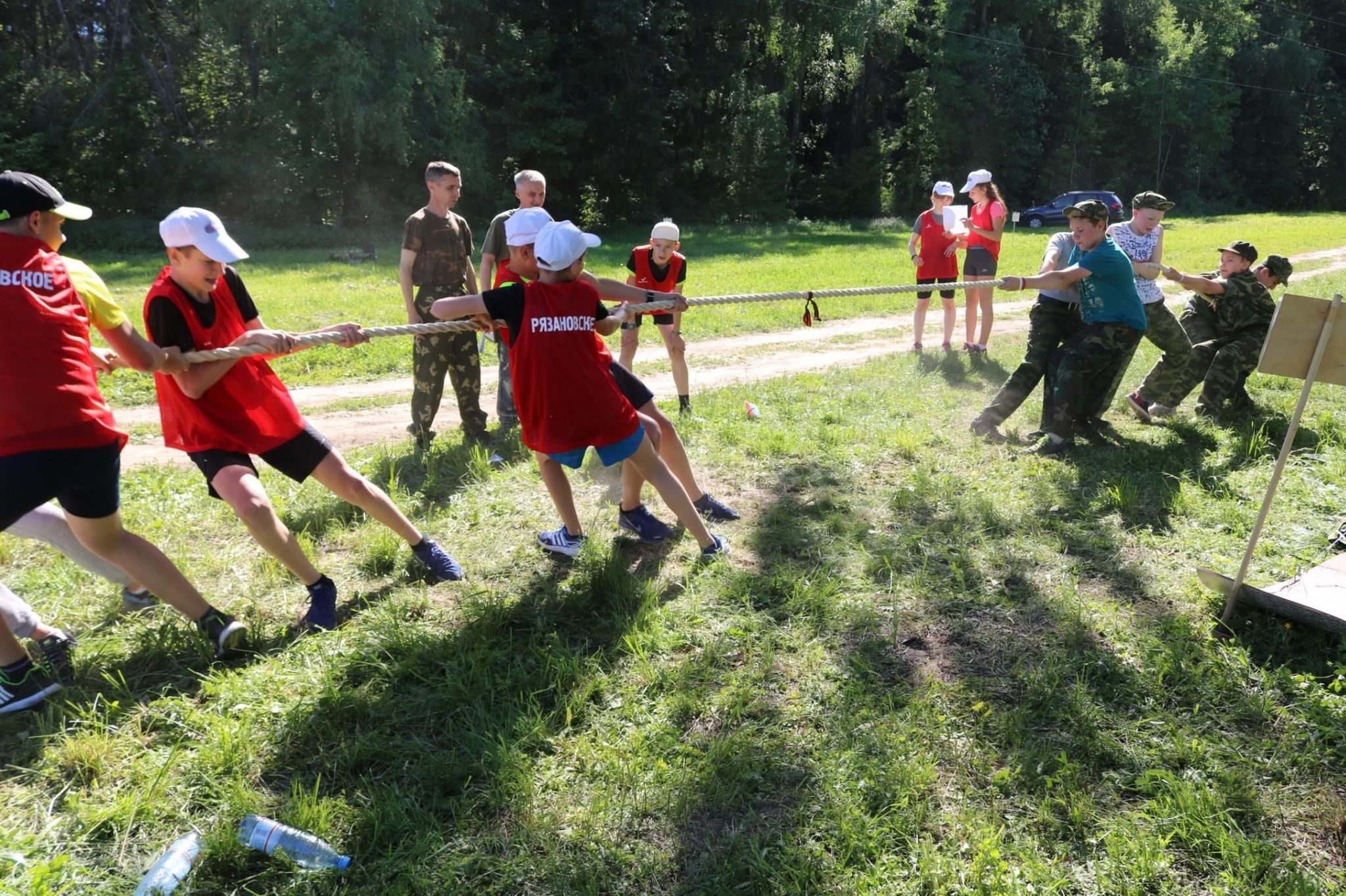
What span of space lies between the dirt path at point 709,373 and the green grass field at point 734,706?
5.53ft

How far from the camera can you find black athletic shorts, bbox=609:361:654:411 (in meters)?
5.05

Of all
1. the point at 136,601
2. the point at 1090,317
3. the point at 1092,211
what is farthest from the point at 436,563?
the point at 1092,211

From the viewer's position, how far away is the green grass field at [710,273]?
34.0ft

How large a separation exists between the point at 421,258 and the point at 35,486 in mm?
3654

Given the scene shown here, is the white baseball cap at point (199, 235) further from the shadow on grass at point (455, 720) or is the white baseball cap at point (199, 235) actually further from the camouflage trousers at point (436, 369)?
the camouflage trousers at point (436, 369)

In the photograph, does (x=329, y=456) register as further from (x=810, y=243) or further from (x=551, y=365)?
(x=810, y=243)

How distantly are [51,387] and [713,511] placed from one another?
3.50 metres

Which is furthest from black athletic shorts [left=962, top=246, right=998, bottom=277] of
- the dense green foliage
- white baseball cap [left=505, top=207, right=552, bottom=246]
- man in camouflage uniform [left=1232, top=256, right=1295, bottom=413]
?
the dense green foliage

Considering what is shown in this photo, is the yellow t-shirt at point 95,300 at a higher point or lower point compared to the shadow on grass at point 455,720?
higher

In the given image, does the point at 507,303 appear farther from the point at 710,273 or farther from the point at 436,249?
the point at 710,273

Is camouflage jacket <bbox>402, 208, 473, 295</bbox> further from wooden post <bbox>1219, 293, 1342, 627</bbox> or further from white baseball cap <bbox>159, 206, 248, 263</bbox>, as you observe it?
wooden post <bbox>1219, 293, 1342, 627</bbox>

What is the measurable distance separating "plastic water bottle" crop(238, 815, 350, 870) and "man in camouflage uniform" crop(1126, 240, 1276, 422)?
7245 millimetres

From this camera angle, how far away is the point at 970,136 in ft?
142

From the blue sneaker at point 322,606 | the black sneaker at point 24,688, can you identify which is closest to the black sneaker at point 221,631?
the blue sneaker at point 322,606
